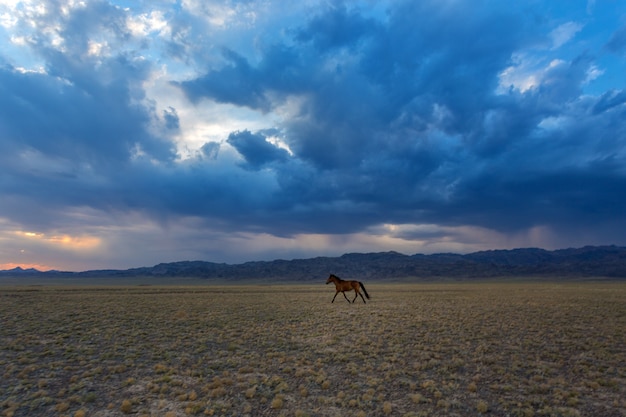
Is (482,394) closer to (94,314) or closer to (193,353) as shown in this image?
(193,353)

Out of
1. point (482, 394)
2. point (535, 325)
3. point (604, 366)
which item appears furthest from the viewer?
point (535, 325)

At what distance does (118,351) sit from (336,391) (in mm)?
9150

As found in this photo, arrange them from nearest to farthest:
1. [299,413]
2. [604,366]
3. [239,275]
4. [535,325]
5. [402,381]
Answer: [299,413] < [402,381] < [604,366] < [535,325] < [239,275]

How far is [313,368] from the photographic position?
516 inches

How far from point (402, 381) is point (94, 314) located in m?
21.9

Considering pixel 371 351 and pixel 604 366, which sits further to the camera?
pixel 371 351

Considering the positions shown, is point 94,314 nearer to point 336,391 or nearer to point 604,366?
point 336,391

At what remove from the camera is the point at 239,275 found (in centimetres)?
19500

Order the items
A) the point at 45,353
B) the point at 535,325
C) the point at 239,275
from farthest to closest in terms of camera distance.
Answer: the point at 239,275 → the point at 535,325 → the point at 45,353

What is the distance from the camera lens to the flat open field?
9.88 m

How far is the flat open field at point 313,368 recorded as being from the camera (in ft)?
32.4

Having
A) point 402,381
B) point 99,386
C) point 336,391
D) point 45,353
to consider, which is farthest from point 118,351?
point 402,381

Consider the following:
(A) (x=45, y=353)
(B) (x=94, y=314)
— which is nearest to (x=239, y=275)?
(B) (x=94, y=314)

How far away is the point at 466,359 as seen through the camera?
46.1 feet
